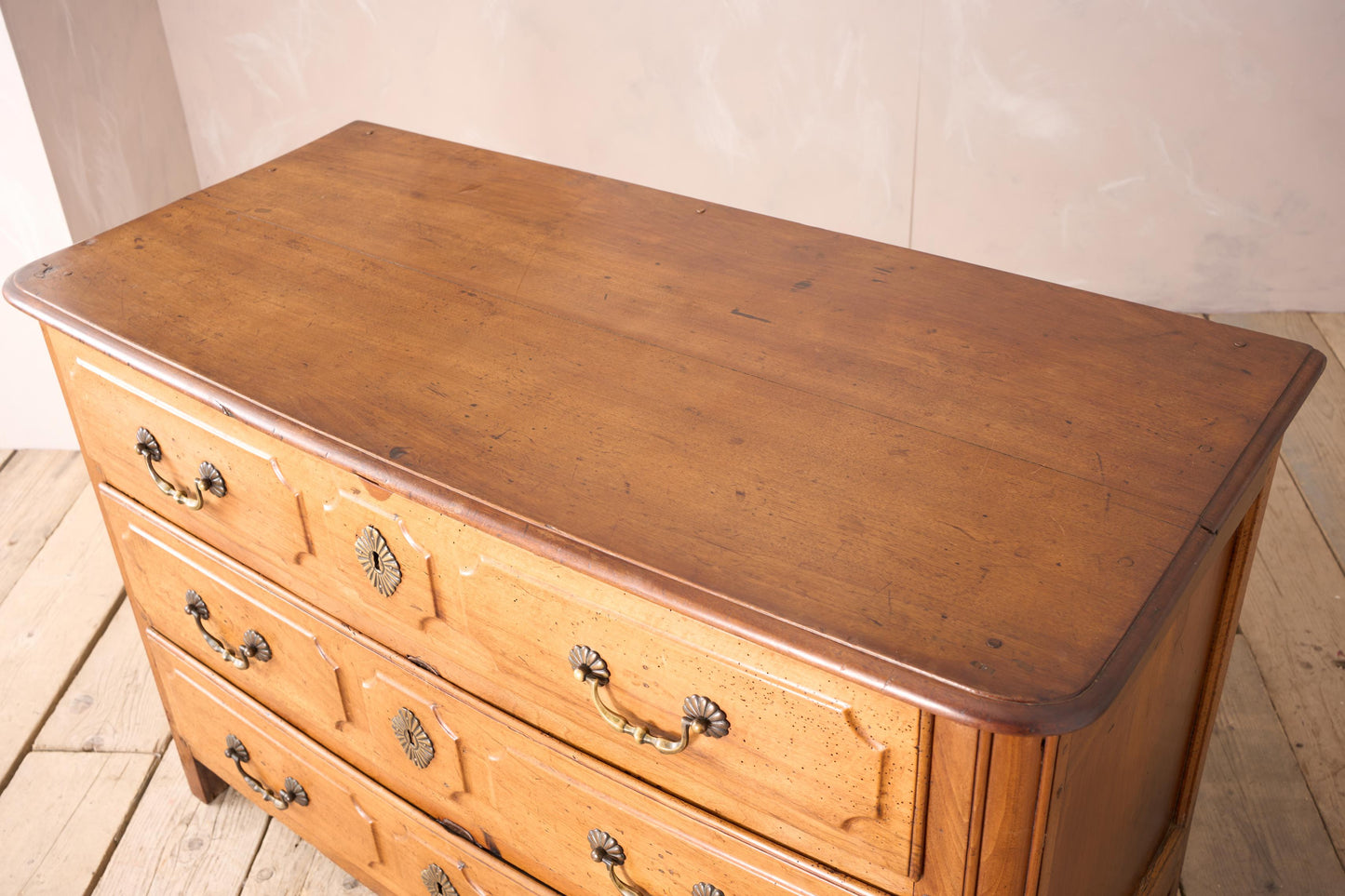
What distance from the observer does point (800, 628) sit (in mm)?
785

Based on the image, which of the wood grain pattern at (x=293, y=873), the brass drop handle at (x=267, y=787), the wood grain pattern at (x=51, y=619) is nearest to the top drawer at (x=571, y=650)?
the brass drop handle at (x=267, y=787)

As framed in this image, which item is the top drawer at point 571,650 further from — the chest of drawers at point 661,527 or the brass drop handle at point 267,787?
the brass drop handle at point 267,787

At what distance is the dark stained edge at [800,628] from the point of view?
2.37 ft

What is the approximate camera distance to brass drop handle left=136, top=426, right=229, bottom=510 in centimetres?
120

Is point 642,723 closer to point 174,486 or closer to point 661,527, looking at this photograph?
point 661,527

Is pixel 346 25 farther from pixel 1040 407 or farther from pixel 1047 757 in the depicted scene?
pixel 1047 757

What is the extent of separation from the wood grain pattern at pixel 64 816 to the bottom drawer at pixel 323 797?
0.21m

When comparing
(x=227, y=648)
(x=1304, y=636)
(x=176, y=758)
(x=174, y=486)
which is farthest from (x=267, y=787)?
(x=1304, y=636)

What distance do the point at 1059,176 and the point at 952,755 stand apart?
2.18m

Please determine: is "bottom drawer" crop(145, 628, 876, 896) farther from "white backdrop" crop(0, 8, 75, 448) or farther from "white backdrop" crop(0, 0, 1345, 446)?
"white backdrop" crop(0, 0, 1345, 446)

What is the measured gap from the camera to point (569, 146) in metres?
2.80

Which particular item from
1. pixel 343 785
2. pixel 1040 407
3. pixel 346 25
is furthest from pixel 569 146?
pixel 1040 407

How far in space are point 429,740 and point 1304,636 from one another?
1491mm

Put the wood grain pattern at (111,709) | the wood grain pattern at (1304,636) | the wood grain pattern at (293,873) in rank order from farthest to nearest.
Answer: the wood grain pattern at (111,709) → the wood grain pattern at (1304,636) → the wood grain pattern at (293,873)
